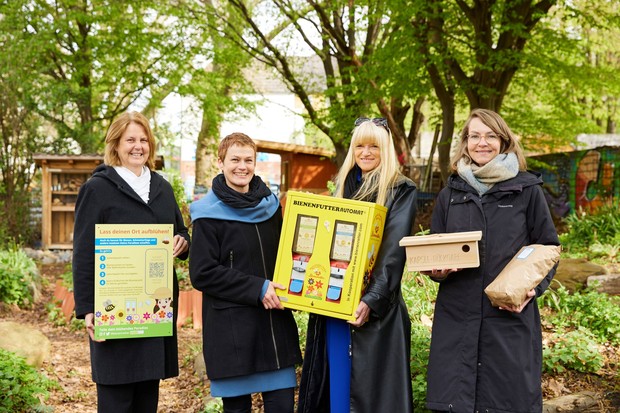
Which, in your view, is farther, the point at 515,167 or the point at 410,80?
the point at 410,80

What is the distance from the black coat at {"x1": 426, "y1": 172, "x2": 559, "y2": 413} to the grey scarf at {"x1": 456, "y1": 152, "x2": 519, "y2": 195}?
3 centimetres

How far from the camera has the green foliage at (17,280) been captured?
10117mm

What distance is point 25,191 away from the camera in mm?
17062

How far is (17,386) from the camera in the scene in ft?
16.0

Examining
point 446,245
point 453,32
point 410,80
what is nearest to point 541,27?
point 453,32

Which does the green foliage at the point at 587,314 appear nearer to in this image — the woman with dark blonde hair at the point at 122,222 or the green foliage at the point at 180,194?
the woman with dark blonde hair at the point at 122,222

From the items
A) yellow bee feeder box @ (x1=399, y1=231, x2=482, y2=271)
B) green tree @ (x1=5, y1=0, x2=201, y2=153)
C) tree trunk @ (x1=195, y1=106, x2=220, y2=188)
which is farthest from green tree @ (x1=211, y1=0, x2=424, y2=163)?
yellow bee feeder box @ (x1=399, y1=231, x2=482, y2=271)

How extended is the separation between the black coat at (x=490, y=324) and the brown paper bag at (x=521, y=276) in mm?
110

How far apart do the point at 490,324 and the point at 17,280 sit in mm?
8845

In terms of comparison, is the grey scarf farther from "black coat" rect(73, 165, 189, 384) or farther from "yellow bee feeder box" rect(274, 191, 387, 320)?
"black coat" rect(73, 165, 189, 384)

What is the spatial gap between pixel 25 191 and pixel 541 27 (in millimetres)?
12747

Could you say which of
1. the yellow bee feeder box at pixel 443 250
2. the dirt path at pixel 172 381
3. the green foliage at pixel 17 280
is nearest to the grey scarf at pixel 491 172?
the yellow bee feeder box at pixel 443 250

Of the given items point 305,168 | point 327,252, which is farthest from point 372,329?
point 305,168

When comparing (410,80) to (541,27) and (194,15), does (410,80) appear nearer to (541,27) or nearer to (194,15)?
(541,27)
